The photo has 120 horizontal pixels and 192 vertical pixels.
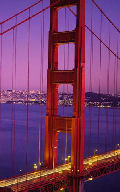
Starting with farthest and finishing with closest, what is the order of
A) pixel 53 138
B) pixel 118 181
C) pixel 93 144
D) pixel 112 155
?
pixel 93 144
pixel 118 181
pixel 112 155
pixel 53 138

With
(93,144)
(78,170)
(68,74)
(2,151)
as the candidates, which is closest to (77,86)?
(68,74)

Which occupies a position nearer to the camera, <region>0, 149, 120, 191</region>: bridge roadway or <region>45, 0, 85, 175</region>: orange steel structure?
<region>0, 149, 120, 191</region>: bridge roadway

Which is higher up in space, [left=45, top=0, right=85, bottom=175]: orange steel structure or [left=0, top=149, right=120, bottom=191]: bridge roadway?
[left=45, top=0, right=85, bottom=175]: orange steel structure

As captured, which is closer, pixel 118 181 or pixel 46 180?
pixel 46 180

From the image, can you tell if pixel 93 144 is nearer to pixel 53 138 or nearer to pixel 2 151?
pixel 2 151

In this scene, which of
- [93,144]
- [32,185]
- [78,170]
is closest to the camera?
[32,185]

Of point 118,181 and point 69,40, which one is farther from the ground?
point 69,40
